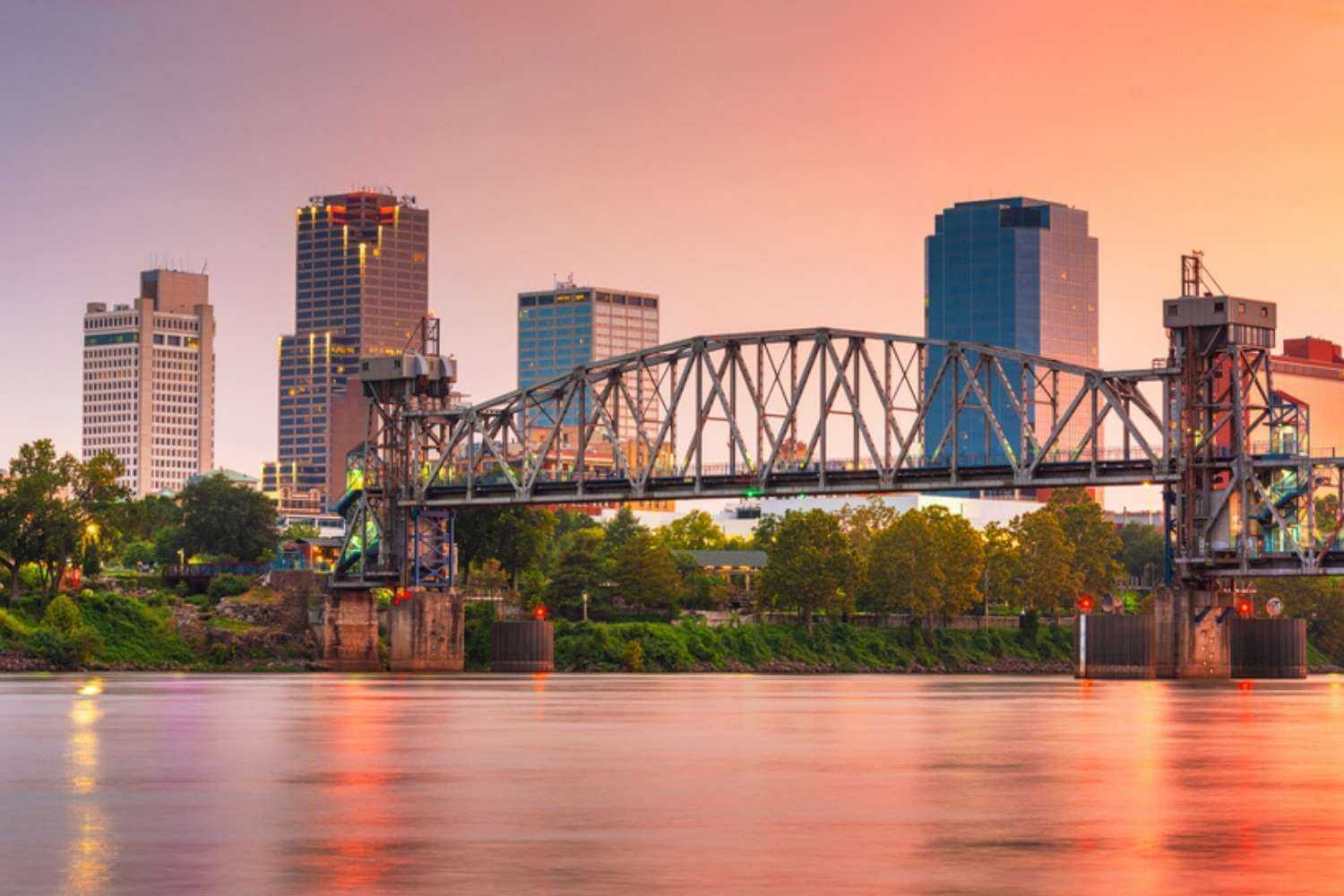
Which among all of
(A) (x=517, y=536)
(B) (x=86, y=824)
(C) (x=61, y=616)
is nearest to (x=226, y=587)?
(C) (x=61, y=616)

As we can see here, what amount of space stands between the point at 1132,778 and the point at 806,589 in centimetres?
15894

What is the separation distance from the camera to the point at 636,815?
32312mm

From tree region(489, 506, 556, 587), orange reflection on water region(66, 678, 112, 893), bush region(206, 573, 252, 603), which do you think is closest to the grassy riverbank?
bush region(206, 573, 252, 603)

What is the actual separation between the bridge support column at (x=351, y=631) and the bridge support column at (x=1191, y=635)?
60.1m

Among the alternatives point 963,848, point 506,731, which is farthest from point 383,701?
point 963,848

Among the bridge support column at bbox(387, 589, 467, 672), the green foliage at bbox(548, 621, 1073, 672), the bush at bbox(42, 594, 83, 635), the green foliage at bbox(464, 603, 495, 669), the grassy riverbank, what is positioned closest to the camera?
the grassy riverbank

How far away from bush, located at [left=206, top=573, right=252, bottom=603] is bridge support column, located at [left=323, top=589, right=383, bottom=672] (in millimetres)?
6796

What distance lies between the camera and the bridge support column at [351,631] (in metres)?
164

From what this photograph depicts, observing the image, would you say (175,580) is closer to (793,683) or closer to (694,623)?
(694,623)

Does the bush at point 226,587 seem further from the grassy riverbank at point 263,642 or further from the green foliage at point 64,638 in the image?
the green foliage at point 64,638

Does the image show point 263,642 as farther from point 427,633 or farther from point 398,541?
point 398,541

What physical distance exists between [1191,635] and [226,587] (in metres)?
73.2

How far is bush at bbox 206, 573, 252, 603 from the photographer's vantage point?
166 meters

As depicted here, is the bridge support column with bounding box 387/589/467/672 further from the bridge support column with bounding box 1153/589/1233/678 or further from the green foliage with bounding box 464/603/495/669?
the bridge support column with bounding box 1153/589/1233/678
